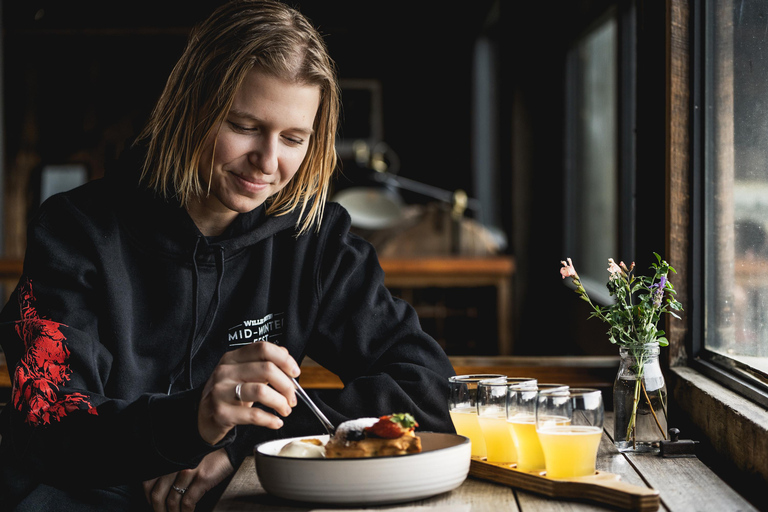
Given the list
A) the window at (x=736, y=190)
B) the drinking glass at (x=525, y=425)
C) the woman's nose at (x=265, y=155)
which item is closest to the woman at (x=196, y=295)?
the woman's nose at (x=265, y=155)

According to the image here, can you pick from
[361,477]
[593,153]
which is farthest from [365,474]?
[593,153]

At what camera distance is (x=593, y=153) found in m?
4.29

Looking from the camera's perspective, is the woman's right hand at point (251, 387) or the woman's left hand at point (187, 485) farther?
the woman's left hand at point (187, 485)

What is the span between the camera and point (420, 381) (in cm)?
128

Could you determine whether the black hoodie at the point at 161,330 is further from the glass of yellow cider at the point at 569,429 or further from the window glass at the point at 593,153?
the window glass at the point at 593,153

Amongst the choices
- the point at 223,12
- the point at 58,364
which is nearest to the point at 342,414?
the point at 58,364

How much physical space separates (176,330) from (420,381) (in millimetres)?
414

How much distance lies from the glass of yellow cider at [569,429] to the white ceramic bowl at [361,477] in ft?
0.43

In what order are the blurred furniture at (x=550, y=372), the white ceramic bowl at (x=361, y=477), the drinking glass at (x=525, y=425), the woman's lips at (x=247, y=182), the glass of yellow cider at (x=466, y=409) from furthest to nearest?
the blurred furniture at (x=550, y=372) → the woman's lips at (x=247, y=182) → the glass of yellow cider at (x=466, y=409) → the drinking glass at (x=525, y=425) → the white ceramic bowl at (x=361, y=477)

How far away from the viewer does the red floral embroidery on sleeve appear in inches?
43.4

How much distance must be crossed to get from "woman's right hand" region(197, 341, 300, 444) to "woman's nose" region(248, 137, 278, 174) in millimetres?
362

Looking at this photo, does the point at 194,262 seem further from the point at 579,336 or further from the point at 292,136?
the point at 579,336

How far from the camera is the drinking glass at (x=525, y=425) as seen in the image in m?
1.05

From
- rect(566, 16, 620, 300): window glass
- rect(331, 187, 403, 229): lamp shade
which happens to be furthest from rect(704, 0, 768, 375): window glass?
rect(331, 187, 403, 229): lamp shade
